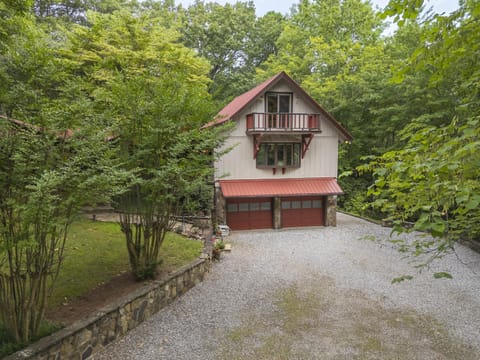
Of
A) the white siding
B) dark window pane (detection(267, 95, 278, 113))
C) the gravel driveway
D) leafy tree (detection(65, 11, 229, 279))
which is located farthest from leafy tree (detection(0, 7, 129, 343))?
dark window pane (detection(267, 95, 278, 113))

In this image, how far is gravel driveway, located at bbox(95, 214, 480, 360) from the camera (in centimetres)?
614

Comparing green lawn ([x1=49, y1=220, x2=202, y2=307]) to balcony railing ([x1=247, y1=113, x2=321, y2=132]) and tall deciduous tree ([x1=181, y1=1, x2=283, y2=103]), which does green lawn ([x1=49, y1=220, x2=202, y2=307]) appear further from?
tall deciduous tree ([x1=181, y1=1, x2=283, y2=103])

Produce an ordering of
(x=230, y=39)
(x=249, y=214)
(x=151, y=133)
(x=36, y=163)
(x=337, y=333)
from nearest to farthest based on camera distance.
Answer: (x=36, y=163) → (x=337, y=333) → (x=151, y=133) → (x=249, y=214) → (x=230, y=39)

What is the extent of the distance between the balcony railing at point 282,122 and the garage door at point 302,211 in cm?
393

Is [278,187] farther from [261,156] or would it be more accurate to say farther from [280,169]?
[261,156]

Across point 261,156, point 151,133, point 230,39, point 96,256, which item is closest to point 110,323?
point 96,256

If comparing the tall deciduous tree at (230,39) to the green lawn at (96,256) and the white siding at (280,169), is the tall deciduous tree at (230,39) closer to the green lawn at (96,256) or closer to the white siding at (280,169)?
the white siding at (280,169)

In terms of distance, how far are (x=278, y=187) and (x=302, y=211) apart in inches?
86.3

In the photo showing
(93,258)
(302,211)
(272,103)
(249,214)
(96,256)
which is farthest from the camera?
(302,211)

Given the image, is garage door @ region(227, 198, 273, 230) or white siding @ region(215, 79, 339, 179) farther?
garage door @ region(227, 198, 273, 230)

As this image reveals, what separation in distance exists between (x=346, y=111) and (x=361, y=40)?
738 centimetres

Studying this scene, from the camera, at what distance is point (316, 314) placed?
7602mm

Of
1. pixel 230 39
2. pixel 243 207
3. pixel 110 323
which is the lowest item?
pixel 110 323

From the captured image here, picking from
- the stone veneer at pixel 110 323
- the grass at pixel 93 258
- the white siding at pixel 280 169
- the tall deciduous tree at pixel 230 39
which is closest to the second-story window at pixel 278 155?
the white siding at pixel 280 169
